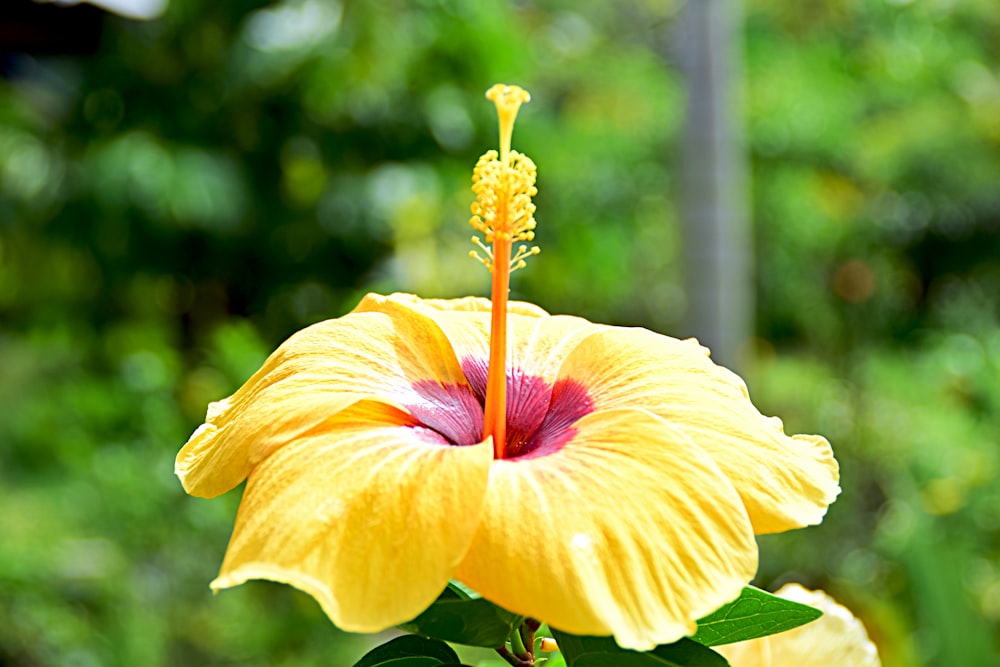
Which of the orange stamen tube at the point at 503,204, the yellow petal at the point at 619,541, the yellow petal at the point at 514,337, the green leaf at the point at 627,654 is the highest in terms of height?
the orange stamen tube at the point at 503,204

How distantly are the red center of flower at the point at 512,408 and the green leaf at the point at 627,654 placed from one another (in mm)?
78

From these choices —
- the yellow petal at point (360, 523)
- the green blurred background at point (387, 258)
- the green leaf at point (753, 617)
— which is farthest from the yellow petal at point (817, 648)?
the green blurred background at point (387, 258)

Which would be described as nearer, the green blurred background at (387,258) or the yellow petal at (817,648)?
the yellow petal at (817,648)

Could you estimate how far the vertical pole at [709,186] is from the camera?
326 centimetres

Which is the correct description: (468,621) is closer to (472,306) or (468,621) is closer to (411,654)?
(411,654)

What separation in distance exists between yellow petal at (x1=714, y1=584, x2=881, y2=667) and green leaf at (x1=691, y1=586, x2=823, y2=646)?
0.06 m

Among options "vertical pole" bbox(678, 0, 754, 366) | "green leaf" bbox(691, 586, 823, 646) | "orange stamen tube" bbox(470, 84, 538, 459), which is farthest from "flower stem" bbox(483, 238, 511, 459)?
"vertical pole" bbox(678, 0, 754, 366)

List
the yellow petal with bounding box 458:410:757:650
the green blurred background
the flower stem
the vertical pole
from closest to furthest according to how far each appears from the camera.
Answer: the yellow petal with bounding box 458:410:757:650
the flower stem
the green blurred background
the vertical pole

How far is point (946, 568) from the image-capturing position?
6.72 feet

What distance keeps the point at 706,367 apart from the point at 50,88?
4.20 meters

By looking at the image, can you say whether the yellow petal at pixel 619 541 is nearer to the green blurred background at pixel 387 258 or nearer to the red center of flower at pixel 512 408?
the red center of flower at pixel 512 408

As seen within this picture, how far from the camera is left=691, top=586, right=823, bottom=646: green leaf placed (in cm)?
38

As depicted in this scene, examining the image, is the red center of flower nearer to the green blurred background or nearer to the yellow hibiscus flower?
the yellow hibiscus flower

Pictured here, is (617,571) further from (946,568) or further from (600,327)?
(946,568)
